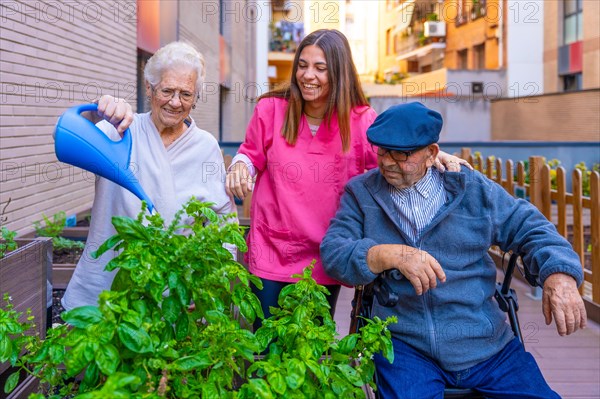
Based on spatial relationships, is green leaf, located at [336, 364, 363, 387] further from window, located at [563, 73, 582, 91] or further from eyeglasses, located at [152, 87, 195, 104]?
window, located at [563, 73, 582, 91]

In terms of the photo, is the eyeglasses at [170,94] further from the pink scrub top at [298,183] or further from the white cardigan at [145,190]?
the pink scrub top at [298,183]

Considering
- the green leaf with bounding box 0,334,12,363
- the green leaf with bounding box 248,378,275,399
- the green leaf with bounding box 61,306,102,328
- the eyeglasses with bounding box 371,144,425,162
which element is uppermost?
the eyeglasses with bounding box 371,144,425,162

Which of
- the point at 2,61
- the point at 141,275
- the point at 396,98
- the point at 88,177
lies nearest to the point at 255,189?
the point at 141,275

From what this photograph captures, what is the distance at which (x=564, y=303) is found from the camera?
228 cm

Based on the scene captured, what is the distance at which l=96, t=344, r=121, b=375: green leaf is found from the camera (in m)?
1.45

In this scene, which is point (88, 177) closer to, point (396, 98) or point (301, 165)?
point (301, 165)

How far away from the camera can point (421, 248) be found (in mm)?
2559

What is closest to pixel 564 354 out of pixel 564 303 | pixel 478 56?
pixel 564 303

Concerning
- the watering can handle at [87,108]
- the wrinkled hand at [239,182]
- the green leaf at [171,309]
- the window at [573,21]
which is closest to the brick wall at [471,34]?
the window at [573,21]

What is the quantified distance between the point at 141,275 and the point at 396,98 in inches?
952

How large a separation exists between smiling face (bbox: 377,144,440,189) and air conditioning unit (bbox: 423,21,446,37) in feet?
100

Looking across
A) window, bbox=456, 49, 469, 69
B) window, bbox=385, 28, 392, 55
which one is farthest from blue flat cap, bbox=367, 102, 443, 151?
window, bbox=385, 28, 392, 55

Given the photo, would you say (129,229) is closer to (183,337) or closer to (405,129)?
(183,337)

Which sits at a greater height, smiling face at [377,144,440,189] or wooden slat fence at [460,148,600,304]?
smiling face at [377,144,440,189]
